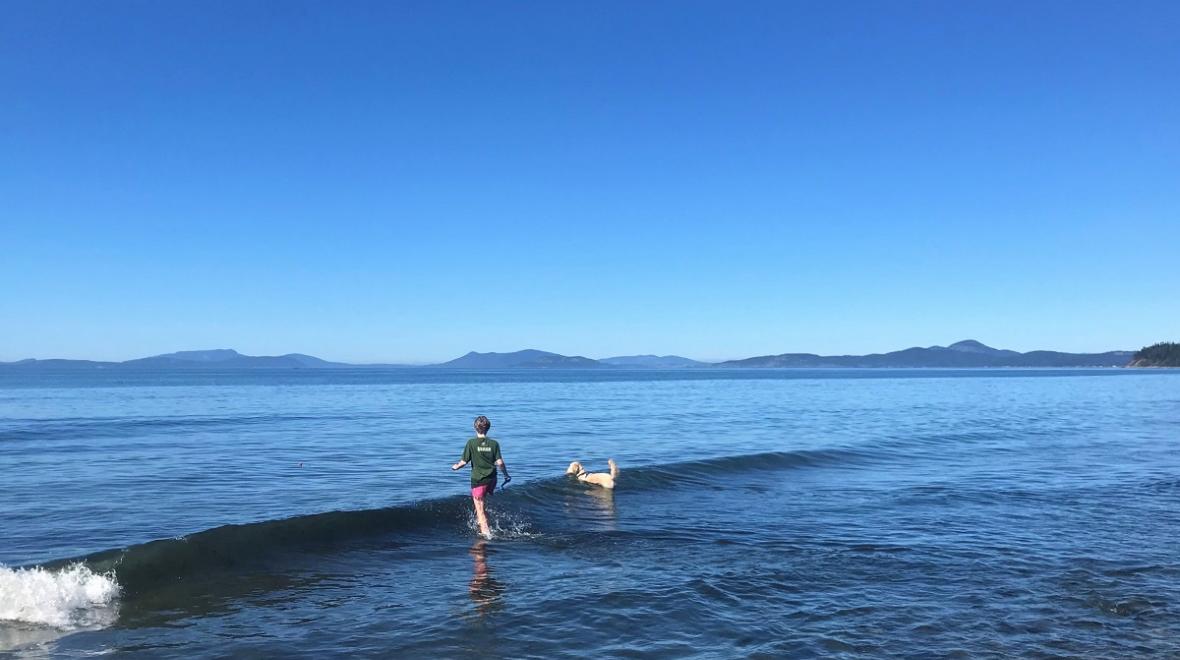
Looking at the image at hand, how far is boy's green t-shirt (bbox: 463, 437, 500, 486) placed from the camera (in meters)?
14.0

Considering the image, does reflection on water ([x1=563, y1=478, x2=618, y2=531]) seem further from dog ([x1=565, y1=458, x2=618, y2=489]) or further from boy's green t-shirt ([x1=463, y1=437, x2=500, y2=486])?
boy's green t-shirt ([x1=463, y1=437, x2=500, y2=486])

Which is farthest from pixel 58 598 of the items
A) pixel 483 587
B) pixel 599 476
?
pixel 599 476

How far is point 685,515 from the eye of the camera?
16281mm

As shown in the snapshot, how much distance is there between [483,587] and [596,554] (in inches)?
102

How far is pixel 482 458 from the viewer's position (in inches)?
553

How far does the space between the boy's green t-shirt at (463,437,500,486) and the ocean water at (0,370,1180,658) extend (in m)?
1.27

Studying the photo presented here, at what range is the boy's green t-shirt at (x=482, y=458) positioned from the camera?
46.0ft

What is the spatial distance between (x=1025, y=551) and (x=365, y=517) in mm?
12401

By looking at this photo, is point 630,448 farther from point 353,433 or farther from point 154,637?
point 154,637

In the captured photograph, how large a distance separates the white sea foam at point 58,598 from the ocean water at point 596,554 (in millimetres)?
39

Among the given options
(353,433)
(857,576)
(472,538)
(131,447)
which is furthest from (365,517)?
(353,433)

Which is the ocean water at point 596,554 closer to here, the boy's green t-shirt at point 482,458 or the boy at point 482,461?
the boy at point 482,461

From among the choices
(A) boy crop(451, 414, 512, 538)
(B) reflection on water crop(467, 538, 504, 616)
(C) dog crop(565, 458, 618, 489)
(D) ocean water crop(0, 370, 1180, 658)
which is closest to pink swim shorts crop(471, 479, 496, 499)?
(A) boy crop(451, 414, 512, 538)

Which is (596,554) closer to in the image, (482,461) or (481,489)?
(481,489)
